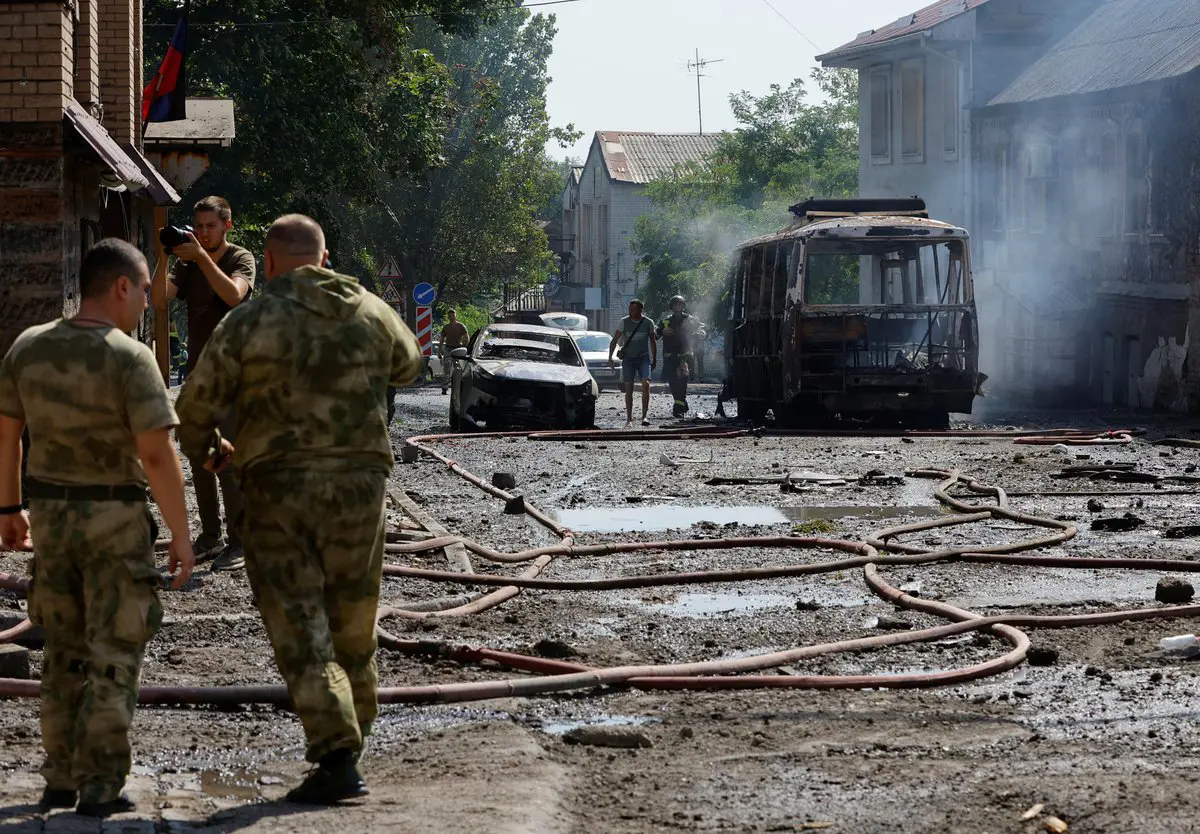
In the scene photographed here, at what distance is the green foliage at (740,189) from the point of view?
190 feet

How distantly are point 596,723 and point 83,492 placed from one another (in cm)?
202

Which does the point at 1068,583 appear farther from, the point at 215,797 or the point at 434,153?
the point at 434,153

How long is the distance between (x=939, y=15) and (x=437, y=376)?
658 inches

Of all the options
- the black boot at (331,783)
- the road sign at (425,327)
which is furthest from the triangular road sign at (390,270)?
the black boot at (331,783)

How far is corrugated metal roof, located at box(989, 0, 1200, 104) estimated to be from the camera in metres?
29.0

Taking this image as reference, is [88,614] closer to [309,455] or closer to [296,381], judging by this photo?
[309,455]

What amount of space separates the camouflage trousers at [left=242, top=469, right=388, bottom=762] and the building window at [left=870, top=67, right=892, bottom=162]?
3885cm

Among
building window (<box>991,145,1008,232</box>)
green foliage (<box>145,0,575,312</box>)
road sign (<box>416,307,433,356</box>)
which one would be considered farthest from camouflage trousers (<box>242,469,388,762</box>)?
road sign (<box>416,307,433,356</box>)

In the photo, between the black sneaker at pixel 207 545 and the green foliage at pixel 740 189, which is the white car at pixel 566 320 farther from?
the black sneaker at pixel 207 545

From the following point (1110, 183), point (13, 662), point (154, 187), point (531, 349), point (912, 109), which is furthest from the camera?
point (912, 109)

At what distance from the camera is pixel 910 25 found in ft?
136

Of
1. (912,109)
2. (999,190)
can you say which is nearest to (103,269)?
(999,190)

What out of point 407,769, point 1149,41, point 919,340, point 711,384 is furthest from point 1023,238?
point 407,769

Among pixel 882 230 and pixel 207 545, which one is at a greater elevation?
pixel 882 230
